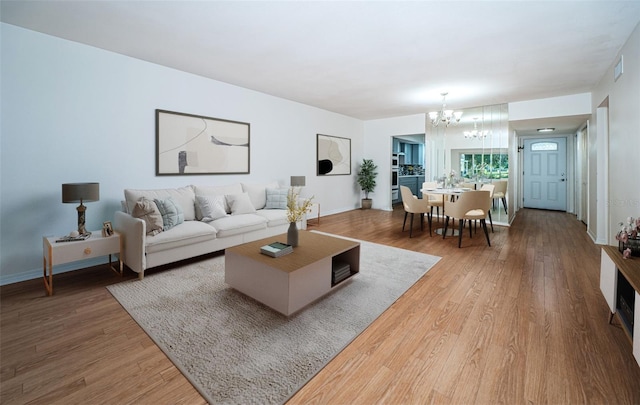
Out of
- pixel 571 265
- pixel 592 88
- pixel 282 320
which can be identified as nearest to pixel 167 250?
pixel 282 320

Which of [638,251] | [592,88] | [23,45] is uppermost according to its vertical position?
[592,88]

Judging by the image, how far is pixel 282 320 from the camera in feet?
7.23

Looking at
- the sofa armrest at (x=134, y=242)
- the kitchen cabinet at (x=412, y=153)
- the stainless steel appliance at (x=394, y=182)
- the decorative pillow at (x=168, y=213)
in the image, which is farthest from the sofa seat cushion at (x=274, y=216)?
the kitchen cabinet at (x=412, y=153)

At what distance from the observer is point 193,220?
3885mm

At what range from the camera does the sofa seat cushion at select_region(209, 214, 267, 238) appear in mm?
3719

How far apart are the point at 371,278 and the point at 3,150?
394 centimetres

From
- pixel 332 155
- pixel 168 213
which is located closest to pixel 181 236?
pixel 168 213

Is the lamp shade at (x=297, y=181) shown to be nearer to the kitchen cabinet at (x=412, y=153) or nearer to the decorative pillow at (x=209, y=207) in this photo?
the decorative pillow at (x=209, y=207)

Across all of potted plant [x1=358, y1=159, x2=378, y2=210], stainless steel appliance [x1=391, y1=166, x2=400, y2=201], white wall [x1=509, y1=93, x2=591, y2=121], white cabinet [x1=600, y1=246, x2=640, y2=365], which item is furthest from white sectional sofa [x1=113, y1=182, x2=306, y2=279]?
white wall [x1=509, y1=93, x2=591, y2=121]

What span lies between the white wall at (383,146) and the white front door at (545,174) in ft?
13.0

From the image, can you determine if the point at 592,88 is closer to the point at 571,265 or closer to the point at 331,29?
the point at 571,265

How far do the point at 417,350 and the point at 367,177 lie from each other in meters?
6.20

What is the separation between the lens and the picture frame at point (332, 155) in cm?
670

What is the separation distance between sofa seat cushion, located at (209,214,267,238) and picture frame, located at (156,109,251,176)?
40.2 inches
